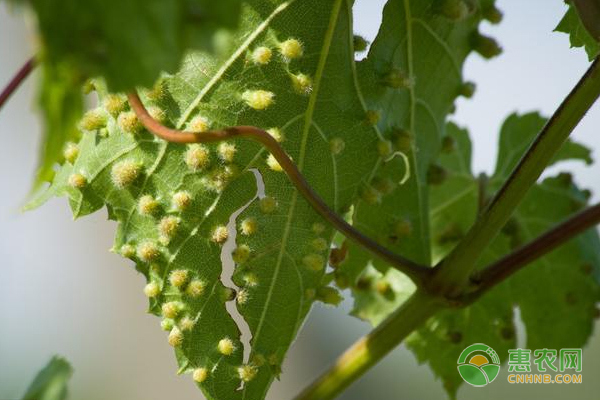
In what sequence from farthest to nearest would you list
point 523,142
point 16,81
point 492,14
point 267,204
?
point 523,142 → point 492,14 → point 267,204 → point 16,81

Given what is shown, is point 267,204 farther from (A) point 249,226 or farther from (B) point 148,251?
(B) point 148,251

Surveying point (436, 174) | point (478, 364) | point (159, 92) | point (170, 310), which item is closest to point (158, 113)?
point (159, 92)

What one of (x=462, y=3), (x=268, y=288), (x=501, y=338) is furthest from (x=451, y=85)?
(x=501, y=338)

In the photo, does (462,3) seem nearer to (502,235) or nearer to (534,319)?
(502,235)

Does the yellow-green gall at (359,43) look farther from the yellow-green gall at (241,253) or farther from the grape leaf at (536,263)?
the grape leaf at (536,263)

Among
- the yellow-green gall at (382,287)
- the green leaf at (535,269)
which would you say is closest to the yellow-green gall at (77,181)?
the yellow-green gall at (382,287)

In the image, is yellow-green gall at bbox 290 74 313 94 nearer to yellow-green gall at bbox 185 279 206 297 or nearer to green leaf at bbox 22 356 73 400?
yellow-green gall at bbox 185 279 206 297
